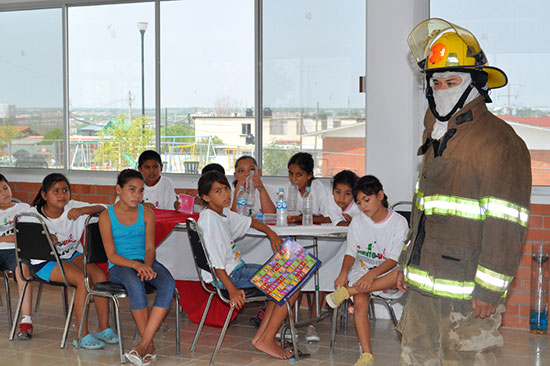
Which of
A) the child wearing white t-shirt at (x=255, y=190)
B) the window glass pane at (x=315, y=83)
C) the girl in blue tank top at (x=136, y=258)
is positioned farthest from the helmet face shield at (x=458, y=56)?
the window glass pane at (x=315, y=83)

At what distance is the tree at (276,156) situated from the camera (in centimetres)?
679

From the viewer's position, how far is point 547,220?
5434 millimetres

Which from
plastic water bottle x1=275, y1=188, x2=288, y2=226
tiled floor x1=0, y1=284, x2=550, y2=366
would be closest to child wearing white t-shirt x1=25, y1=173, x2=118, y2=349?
tiled floor x1=0, y1=284, x2=550, y2=366

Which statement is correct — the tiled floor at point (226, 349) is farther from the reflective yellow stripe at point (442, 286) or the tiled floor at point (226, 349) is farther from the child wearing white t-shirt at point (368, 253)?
the reflective yellow stripe at point (442, 286)

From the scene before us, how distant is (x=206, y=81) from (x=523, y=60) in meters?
2.95

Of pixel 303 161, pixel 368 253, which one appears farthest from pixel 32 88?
pixel 368 253

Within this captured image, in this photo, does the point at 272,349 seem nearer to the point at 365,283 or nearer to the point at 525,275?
the point at 365,283

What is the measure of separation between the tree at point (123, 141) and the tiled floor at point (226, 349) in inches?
89.1

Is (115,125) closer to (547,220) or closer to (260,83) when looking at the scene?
(260,83)

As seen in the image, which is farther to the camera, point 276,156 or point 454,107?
point 276,156

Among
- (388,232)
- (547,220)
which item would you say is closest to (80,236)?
(388,232)

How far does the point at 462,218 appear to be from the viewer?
8.93 feet

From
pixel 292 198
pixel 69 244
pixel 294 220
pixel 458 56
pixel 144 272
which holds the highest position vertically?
pixel 458 56

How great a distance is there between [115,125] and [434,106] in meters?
5.18
